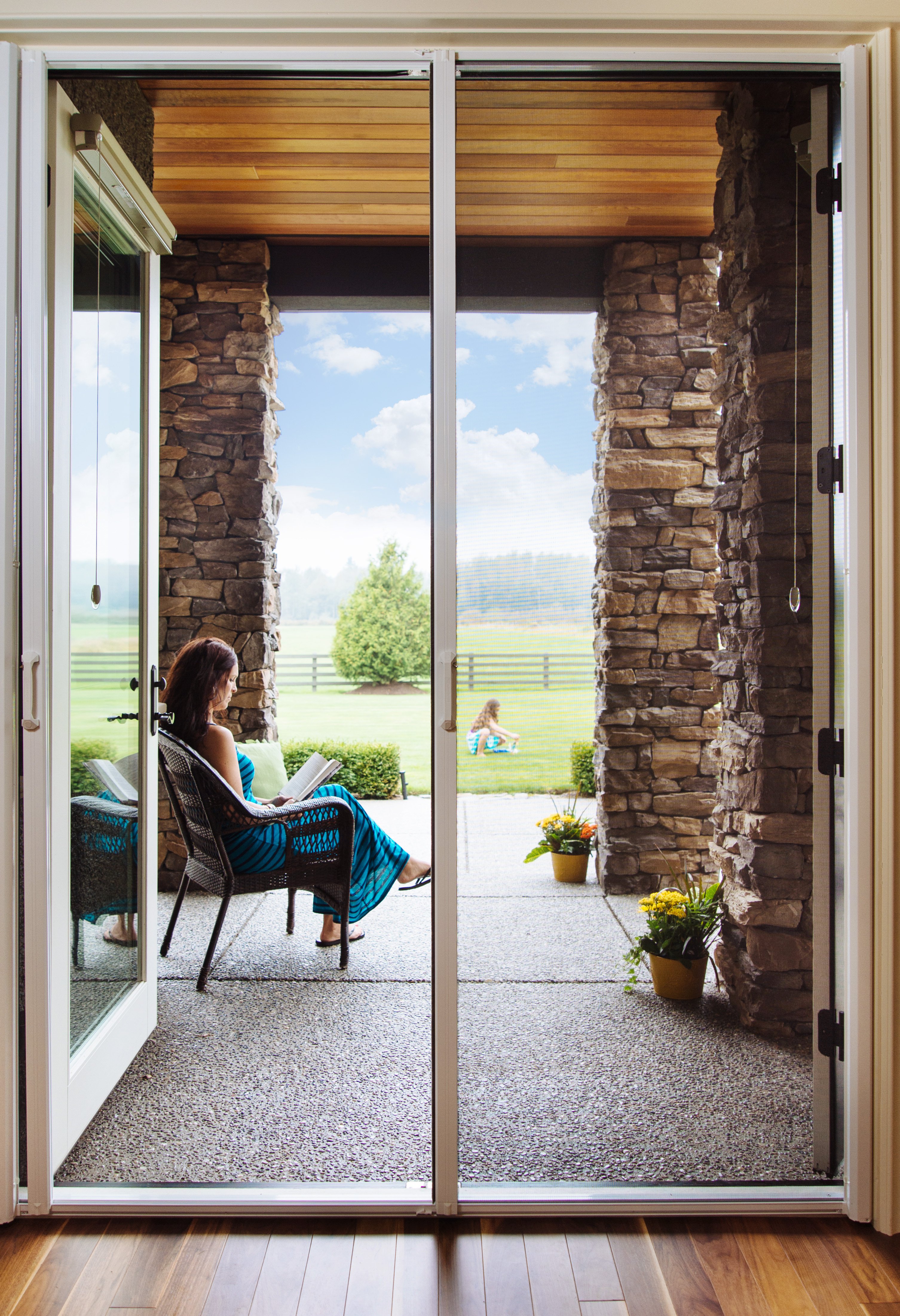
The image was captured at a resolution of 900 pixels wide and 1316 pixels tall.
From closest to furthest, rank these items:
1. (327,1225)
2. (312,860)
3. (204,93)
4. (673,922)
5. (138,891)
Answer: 1. (327,1225)
2. (673,922)
3. (138,891)
4. (204,93)
5. (312,860)

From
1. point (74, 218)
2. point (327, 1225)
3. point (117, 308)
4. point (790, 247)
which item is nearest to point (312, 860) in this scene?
point (327, 1225)

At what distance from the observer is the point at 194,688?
112 inches

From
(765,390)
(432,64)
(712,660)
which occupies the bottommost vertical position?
(712,660)

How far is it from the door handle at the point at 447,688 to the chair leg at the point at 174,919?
1670mm

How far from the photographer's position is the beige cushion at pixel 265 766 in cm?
378

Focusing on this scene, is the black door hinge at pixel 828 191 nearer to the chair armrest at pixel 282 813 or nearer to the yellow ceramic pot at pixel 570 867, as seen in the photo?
the yellow ceramic pot at pixel 570 867

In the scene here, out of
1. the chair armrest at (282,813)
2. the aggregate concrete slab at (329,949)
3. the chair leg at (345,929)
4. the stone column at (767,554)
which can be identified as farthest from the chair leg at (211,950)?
the stone column at (767,554)

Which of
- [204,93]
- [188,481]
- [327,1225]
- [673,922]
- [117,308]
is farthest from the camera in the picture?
[188,481]

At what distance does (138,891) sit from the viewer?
2238mm

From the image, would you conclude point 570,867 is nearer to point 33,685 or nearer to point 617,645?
point 617,645

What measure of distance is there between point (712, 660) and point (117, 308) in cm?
167

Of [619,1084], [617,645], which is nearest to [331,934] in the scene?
[619,1084]

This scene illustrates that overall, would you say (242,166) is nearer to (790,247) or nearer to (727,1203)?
(790,247)

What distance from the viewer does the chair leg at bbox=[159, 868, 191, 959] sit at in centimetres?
296
